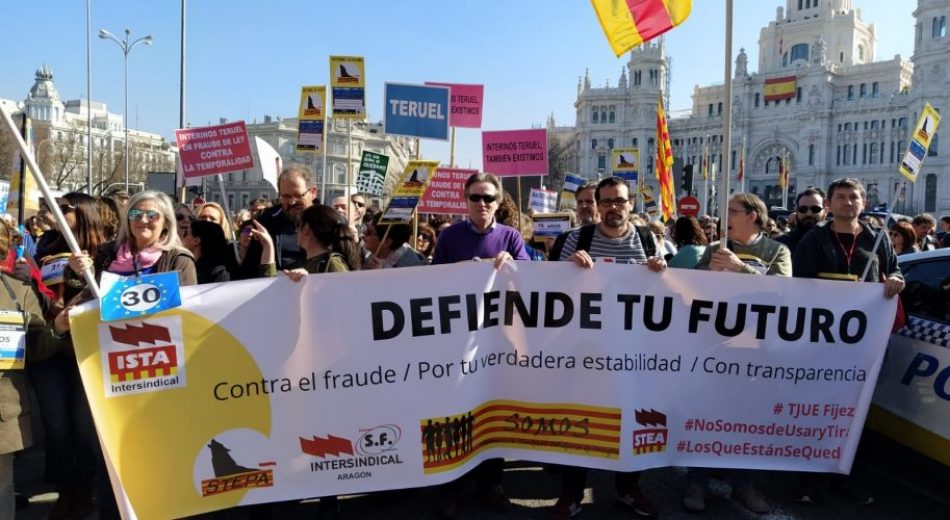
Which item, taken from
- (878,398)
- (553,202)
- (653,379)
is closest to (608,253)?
(653,379)

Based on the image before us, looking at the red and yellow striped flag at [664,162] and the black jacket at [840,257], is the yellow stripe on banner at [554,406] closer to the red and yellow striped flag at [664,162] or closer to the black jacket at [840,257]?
the black jacket at [840,257]

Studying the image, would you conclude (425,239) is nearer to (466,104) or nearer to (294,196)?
(294,196)

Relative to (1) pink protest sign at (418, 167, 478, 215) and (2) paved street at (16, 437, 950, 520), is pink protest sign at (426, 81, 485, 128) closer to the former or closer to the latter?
(1) pink protest sign at (418, 167, 478, 215)

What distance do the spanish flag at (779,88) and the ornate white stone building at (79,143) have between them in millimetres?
78795

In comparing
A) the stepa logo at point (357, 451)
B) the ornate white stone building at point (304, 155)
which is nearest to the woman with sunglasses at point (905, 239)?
the stepa logo at point (357, 451)

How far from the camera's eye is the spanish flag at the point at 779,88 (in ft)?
313

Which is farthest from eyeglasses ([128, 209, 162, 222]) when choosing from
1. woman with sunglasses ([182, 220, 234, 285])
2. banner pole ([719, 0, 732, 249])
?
banner pole ([719, 0, 732, 249])

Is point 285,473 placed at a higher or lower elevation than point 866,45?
lower

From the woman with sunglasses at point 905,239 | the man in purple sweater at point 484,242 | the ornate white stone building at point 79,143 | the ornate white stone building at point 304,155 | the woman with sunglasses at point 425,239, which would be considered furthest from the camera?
the ornate white stone building at point 304,155

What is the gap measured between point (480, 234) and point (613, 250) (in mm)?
848

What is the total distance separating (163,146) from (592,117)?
67.6 metres

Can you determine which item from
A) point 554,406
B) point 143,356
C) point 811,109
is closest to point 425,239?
point 554,406

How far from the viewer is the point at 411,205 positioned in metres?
6.12

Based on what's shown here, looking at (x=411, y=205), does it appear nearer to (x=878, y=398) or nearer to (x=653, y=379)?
(x=653, y=379)
